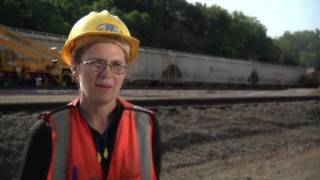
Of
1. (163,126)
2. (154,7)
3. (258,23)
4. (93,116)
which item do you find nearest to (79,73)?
(93,116)

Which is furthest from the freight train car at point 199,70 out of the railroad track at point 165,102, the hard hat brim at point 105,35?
the hard hat brim at point 105,35

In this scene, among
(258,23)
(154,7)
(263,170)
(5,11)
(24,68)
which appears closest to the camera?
(263,170)

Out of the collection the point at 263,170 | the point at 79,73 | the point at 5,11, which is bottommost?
the point at 263,170

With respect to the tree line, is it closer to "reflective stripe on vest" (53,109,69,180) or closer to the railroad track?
the railroad track

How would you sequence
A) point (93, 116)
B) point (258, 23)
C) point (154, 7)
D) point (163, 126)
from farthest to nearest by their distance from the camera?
point (258, 23)
point (154, 7)
point (163, 126)
point (93, 116)

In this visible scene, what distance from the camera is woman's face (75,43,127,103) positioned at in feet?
7.72

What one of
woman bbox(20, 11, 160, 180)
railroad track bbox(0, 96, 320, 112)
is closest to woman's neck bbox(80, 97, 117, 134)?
woman bbox(20, 11, 160, 180)

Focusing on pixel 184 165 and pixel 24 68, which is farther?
pixel 24 68

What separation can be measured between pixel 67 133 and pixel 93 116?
19 centimetres

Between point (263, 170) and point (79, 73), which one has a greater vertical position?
point (79, 73)

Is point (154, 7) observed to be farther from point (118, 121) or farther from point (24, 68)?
point (118, 121)

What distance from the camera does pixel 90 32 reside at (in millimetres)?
2309

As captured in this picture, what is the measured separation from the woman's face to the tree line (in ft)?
146

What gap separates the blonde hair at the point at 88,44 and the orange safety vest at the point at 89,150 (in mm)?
253
